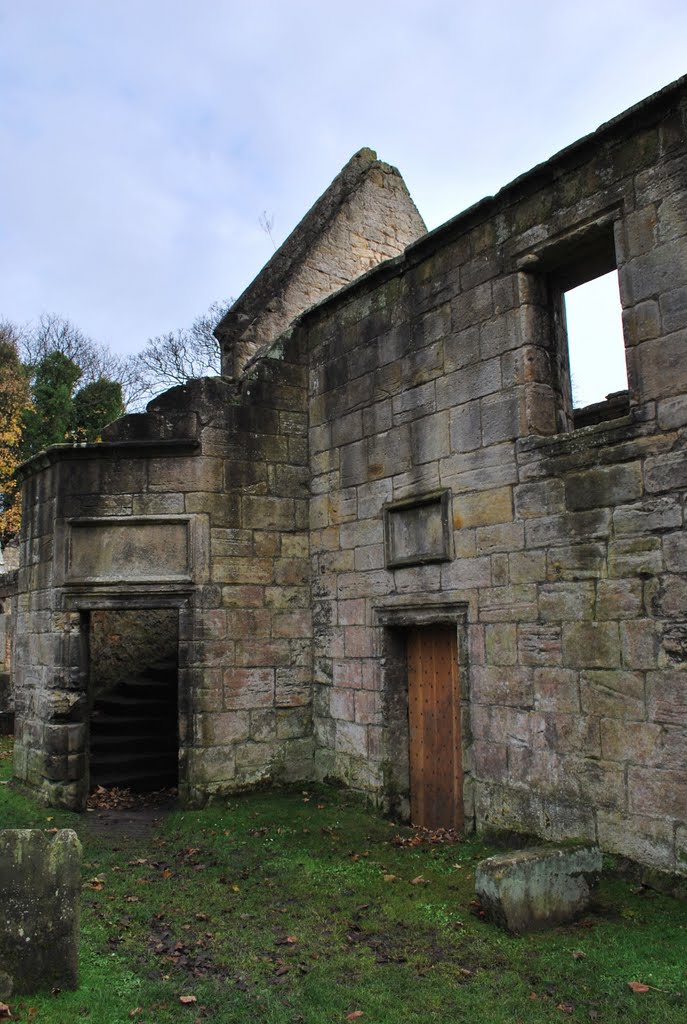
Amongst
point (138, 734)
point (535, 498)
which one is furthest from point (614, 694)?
point (138, 734)

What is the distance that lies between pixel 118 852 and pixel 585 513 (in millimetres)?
4836

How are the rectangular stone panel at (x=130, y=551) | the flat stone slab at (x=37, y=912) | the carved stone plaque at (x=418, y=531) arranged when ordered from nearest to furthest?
the flat stone slab at (x=37, y=912) < the carved stone plaque at (x=418, y=531) < the rectangular stone panel at (x=130, y=551)

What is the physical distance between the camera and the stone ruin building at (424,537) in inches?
222

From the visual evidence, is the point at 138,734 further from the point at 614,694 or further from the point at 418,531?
the point at 614,694

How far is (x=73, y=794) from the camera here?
8.23 m

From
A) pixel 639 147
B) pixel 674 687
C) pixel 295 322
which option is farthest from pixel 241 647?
pixel 639 147

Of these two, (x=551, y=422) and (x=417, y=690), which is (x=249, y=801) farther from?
(x=551, y=422)

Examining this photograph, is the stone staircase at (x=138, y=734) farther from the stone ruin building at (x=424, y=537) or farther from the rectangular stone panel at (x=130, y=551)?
the rectangular stone panel at (x=130, y=551)

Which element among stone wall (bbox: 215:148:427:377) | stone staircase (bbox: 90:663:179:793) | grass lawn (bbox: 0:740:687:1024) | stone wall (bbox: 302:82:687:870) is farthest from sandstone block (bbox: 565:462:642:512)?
stone staircase (bbox: 90:663:179:793)

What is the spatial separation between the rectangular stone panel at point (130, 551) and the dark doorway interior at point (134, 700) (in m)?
0.88

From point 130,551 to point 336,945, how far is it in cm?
471

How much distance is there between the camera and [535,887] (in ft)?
16.7

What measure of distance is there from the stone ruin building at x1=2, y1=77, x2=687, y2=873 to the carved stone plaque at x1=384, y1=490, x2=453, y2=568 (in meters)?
0.03

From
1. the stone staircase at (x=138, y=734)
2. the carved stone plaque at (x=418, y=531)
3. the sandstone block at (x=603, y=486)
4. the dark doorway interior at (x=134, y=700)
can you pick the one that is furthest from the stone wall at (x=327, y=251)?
the sandstone block at (x=603, y=486)
